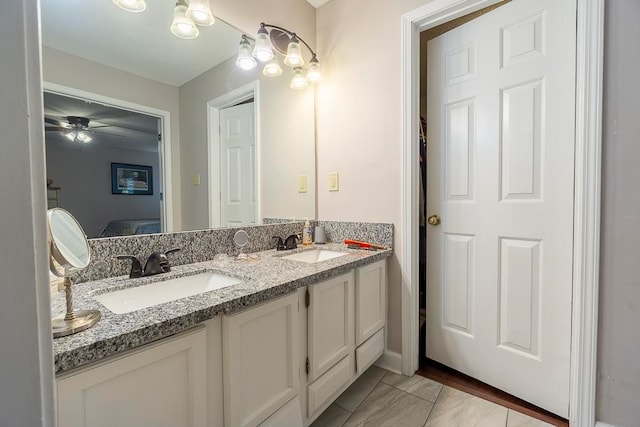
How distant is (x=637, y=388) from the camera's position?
1059 mm

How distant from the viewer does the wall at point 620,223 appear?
104cm

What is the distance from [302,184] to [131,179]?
1.04m

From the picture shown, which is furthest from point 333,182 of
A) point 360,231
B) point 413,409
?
point 413,409

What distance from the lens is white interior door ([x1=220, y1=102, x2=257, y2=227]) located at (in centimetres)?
148

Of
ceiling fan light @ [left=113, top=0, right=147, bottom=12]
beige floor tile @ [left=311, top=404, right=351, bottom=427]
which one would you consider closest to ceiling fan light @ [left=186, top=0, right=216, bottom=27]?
ceiling fan light @ [left=113, top=0, right=147, bottom=12]

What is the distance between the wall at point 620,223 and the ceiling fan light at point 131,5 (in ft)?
5.91

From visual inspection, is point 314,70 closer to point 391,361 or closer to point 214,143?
point 214,143

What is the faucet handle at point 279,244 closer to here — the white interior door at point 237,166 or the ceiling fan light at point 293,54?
the white interior door at point 237,166

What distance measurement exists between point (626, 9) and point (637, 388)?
1420 mm

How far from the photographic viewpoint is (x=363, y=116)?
1761 millimetres

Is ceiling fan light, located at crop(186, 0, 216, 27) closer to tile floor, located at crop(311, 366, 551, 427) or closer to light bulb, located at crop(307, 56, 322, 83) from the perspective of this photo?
light bulb, located at crop(307, 56, 322, 83)

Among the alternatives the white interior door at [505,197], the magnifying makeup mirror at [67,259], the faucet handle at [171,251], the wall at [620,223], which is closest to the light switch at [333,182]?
the white interior door at [505,197]

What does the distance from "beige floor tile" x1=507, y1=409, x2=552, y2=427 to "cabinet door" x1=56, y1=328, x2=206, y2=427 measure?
4.49 feet

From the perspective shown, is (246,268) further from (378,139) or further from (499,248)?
(499,248)
